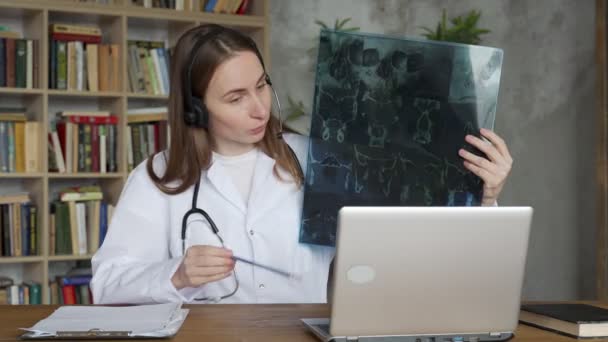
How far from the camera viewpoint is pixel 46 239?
12.6ft

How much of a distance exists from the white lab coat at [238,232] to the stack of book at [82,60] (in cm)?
201

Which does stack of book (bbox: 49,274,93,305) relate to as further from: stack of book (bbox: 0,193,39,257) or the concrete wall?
the concrete wall

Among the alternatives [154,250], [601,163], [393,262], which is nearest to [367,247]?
[393,262]

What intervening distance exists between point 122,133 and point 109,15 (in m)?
0.58

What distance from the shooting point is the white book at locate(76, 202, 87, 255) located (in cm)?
394

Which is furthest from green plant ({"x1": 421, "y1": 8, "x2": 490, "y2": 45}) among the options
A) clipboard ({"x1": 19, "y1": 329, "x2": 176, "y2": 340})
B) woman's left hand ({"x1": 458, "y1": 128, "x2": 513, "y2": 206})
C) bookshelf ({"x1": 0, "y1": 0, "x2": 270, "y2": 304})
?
clipboard ({"x1": 19, "y1": 329, "x2": 176, "y2": 340})

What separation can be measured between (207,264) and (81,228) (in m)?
2.50

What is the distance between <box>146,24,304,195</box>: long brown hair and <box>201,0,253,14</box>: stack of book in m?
2.12

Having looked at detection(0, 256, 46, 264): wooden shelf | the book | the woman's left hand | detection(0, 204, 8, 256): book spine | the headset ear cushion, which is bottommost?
detection(0, 256, 46, 264): wooden shelf

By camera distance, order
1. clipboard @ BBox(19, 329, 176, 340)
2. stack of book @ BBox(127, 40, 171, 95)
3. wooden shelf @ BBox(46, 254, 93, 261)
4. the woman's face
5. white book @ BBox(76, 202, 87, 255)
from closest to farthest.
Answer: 1. clipboard @ BBox(19, 329, 176, 340)
2. the woman's face
3. wooden shelf @ BBox(46, 254, 93, 261)
4. white book @ BBox(76, 202, 87, 255)
5. stack of book @ BBox(127, 40, 171, 95)

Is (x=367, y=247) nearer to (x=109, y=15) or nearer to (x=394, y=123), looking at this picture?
(x=394, y=123)

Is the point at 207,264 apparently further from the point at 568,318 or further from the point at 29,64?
the point at 29,64

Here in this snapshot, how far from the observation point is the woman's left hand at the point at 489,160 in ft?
5.78

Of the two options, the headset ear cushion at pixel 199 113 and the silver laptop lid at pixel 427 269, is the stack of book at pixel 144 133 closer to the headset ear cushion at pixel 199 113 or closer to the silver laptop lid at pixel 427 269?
the headset ear cushion at pixel 199 113
